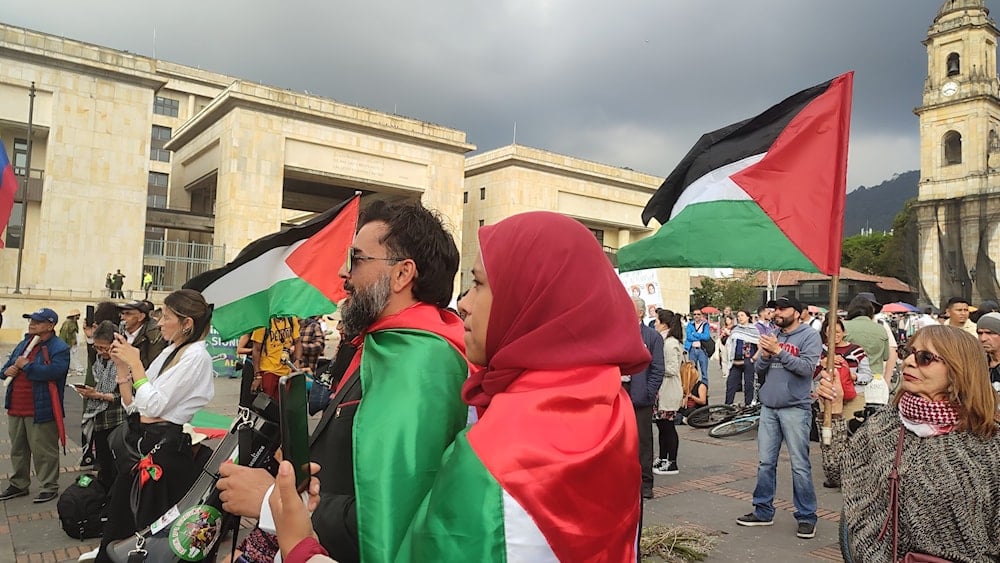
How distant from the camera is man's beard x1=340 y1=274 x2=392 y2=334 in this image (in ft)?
7.49

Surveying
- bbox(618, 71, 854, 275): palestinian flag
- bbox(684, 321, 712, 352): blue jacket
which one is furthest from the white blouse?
bbox(684, 321, 712, 352): blue jacket

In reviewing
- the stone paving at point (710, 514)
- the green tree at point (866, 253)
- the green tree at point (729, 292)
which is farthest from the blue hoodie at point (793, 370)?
the green tree at point (866, 253)

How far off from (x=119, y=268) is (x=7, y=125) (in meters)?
7.92

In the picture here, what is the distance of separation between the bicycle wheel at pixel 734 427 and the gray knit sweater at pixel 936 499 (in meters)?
A: 7.43

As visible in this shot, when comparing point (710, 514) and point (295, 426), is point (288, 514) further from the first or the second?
point (710, 514)

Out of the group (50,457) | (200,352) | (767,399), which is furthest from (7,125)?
(767,399)

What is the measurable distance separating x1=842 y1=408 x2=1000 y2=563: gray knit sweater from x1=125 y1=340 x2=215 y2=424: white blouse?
12.1 feet

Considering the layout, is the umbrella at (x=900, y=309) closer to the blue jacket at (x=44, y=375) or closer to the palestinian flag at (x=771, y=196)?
the palestinian flag at (x=771, y=196)

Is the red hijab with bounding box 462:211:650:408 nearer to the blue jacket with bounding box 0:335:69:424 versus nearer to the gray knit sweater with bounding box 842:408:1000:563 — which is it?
the gray knit sweater with bounding box 842:408:1000:563

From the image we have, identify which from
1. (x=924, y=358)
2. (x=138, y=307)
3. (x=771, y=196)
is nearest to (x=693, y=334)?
(x=771, y=196)

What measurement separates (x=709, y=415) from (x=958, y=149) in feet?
198

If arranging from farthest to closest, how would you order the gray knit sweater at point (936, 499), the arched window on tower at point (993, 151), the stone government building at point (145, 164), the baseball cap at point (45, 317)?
the arched window on tower at point (993, 151), the stone government building at point (145, 164), the baseball cap at point (45, 317), the gray knit sweater at point (936, 499)

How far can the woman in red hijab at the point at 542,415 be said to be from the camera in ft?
4.64

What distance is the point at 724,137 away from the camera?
5164 millimetres
